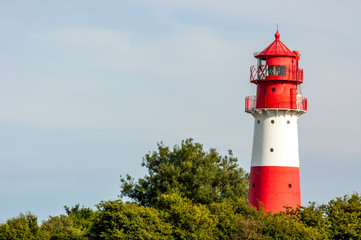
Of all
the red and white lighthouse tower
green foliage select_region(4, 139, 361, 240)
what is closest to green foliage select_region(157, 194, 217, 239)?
green foliage select_region(4, 139, 361, 240)

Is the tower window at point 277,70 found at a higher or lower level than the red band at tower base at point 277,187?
higher

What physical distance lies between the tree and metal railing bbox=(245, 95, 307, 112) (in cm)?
1240

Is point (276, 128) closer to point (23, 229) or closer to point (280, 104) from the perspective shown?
point (280, 104)

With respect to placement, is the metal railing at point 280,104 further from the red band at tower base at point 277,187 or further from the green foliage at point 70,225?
the green foliage at point 70,225

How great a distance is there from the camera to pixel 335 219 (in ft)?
218

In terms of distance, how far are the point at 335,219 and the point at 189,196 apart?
18.0 m

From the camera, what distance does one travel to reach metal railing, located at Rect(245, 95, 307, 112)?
69.1 m

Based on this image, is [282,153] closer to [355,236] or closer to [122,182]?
[355,236]

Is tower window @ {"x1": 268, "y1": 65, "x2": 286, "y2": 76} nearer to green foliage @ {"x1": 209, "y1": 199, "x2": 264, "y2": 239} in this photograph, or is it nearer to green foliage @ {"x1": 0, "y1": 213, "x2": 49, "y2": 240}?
green foliage @ {"x1": 209, "y1": 199, "x2": 264, "y2": 239}

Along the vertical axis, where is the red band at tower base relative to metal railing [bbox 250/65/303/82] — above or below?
below

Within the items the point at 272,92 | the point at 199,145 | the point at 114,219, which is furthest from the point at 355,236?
the point at 199,145

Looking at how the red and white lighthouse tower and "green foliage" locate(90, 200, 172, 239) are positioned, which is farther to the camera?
the red and white lighthouse tower

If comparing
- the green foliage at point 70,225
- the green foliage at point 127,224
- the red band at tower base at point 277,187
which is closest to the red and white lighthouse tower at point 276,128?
the red band at tower base at point 277,187

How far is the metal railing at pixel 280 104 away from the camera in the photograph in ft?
227
